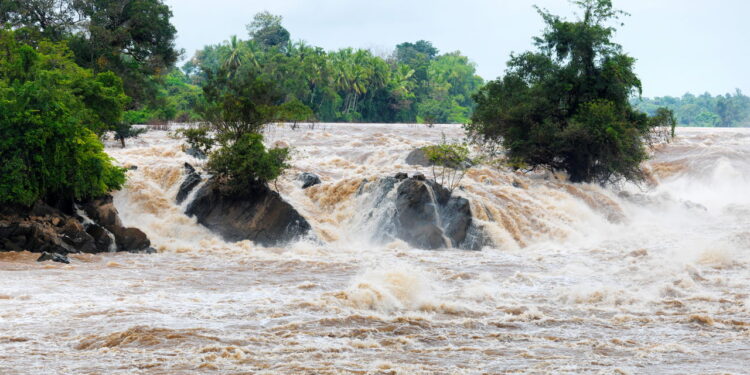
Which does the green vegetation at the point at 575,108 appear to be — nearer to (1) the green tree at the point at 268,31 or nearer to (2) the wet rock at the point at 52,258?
(2) the wet rock at the point at 52,258

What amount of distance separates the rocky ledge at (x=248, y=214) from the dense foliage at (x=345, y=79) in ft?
108

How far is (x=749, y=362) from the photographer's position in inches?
348

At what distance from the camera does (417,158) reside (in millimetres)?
27781

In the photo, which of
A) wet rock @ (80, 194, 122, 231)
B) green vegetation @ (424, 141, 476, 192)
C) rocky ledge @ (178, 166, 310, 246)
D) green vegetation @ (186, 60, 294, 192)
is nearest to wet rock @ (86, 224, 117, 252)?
wet rock @ (80, 194, 122, 231)

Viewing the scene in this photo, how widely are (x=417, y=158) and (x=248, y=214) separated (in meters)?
9.45

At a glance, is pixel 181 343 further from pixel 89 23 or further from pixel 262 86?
pixel 89 23

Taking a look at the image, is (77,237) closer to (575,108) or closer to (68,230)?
(68,230)

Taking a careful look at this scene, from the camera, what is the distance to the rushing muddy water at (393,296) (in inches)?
350

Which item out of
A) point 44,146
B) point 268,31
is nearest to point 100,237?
point 44,146

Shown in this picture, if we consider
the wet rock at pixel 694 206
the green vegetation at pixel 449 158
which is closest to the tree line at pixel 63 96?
the green vegetation at pixel 449 158

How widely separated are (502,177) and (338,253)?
333 inches

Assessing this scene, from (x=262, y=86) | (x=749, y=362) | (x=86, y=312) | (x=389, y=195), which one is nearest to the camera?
(x=749, y=362)

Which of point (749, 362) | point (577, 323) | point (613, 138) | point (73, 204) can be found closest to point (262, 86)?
point (73, 204)

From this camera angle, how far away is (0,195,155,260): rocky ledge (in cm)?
1642
